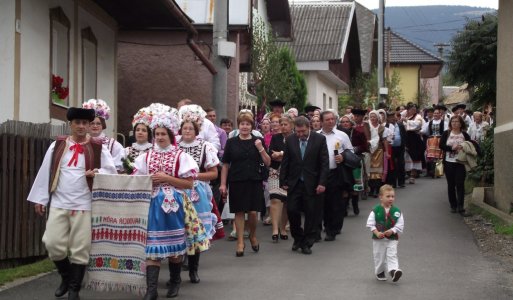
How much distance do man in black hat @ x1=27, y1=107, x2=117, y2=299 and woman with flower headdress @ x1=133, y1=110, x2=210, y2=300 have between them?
0.53 meters

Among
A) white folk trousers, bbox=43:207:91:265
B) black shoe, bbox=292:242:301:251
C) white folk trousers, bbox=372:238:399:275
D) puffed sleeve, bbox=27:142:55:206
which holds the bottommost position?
black shoe, bbox=292:242:301:251

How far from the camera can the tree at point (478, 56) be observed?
64.4 feet

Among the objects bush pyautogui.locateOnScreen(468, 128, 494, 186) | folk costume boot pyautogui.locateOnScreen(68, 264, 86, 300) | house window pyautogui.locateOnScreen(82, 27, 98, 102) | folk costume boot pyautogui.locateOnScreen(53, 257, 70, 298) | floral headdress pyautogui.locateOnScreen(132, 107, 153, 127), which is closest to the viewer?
folk costume boot pyautogui.locateOnScreen(68, 264, 86, 300)

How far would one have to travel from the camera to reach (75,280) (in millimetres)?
8594

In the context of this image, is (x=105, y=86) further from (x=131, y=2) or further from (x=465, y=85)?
(x=465, y=85)

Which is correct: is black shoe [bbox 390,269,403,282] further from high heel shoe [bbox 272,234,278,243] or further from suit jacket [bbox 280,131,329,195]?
high heel shoe [bbox 272,234,278,243]

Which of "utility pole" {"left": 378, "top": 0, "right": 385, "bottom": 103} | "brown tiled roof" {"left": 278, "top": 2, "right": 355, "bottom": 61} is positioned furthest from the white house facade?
"brown tiled roof" {"left": 278, "top": 2, "right": 355, "bottom": 61}

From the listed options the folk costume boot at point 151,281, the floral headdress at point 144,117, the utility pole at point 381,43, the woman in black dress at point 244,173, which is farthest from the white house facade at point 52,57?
the utility pole at point 381,43

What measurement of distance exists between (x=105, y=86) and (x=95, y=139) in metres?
9.59

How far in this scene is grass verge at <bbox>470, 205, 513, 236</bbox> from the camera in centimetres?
1299

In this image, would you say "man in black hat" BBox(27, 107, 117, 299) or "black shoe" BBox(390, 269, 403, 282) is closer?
"man in black hat" BBox(27, 107, 117, 299)

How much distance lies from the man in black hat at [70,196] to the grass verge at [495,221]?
21.5 feet

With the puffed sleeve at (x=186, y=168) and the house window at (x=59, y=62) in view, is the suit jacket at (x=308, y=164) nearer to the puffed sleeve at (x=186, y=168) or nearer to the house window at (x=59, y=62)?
the puffed sleeve at (x=186, y=168)

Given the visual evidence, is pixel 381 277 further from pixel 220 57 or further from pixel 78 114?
pixel 220 57
